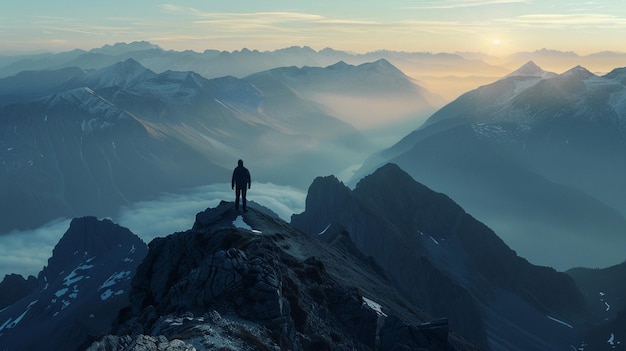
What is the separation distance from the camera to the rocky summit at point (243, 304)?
38688 mm

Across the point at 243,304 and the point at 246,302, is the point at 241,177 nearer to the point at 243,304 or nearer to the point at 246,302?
the point at 246,302

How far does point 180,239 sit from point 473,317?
14754cm

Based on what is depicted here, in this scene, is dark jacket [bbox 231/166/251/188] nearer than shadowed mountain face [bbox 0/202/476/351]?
No

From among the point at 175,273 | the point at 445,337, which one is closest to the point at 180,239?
the point at 175,273

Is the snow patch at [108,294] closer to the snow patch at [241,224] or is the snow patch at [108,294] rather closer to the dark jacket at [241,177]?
the snow patch at [241,224]

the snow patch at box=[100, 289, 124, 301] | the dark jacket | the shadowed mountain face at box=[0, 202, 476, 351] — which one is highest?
the dark jacket

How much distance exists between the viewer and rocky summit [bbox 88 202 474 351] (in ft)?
127

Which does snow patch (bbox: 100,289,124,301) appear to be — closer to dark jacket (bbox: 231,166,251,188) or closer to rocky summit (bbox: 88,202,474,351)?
rocky summit (bbox: 88,202,474,351)

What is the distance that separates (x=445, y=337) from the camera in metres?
60.0

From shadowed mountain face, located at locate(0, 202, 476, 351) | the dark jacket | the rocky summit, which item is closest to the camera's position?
the rocky summit

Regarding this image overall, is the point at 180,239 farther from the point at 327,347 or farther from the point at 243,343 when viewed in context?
the point at 243,343

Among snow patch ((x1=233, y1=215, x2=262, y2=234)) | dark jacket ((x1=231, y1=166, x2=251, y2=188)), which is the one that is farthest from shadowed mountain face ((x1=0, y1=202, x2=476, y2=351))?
dark jacket ((x1=231, y1=166, x2=251, y2=188))

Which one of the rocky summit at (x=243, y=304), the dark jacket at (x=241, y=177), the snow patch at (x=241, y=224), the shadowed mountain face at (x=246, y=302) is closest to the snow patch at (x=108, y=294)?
the shadowed mountain face at (x=246, y=302)

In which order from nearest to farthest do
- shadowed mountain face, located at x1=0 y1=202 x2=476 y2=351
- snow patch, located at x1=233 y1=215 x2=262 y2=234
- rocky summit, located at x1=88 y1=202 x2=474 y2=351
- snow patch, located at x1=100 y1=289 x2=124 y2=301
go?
rocky summit, located at x1=88 y1=202 x2=474 y2=351
shadowed mountain face, located at x1=0 y1=202 x2=476 y2=351
snow patch, located at x1=233 y1=215 x2=262 y2=234
snow patch, located at x1=100 y1=289 x2=124 y2=301
